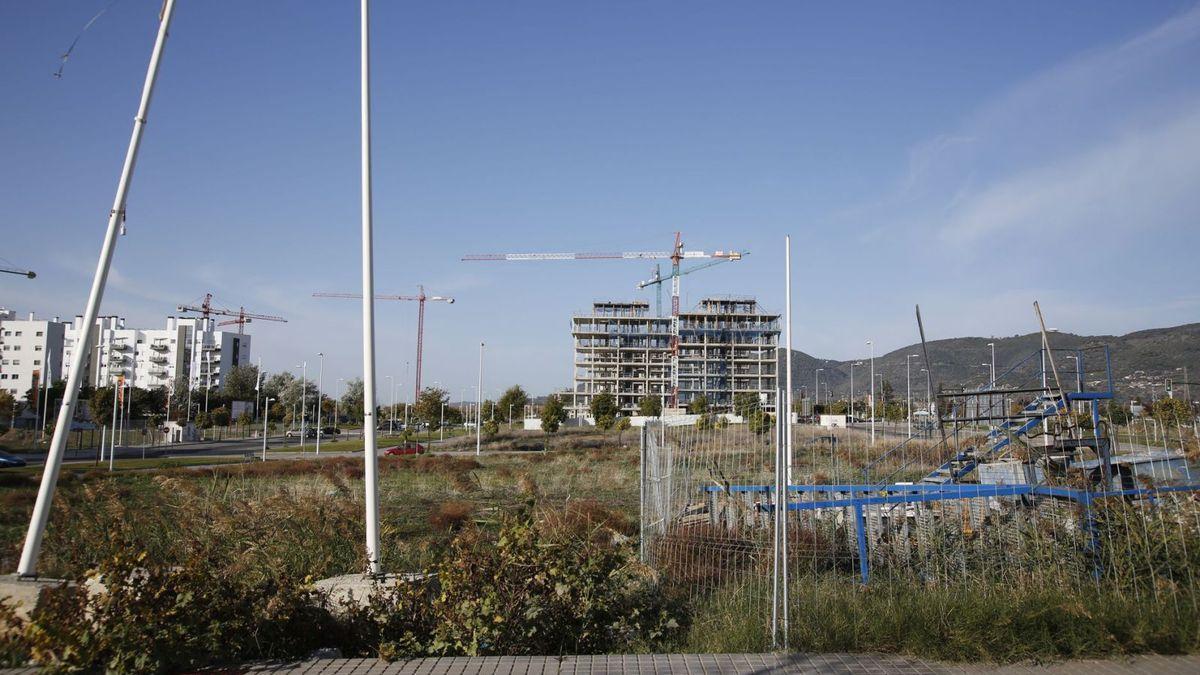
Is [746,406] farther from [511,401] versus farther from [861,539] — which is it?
[511,401]

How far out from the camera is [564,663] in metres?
5.01

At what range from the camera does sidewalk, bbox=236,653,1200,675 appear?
487 centimetres

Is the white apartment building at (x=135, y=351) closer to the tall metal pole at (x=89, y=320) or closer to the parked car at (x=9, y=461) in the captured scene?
the parked car at (x=9, y=461)

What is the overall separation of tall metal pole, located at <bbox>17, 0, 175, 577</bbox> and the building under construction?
351 feet

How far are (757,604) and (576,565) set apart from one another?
153 cm

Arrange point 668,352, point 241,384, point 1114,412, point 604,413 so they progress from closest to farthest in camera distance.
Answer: point 1114,412 < point 604,413 < point 241,384 < point 668,352

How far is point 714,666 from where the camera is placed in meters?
4.91

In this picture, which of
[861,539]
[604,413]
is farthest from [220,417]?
[861,539]

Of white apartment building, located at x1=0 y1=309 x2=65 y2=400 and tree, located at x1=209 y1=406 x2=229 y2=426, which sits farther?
white apartment building, located at x1=0 y1=309 x2=65 y2=400

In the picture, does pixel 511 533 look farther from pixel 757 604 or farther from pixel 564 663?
pixel 757 604

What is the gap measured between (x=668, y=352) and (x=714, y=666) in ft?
373

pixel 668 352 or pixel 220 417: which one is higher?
pixel 668 352

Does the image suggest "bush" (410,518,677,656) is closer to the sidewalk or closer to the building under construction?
the sidewalk

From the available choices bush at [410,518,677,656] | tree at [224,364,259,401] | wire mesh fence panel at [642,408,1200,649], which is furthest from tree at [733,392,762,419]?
tree at [224,364,259,401]
